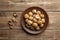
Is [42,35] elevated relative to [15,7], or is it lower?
lower

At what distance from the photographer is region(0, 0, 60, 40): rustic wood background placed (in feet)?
5.30

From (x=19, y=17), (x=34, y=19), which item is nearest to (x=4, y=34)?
(x=19, y=17)

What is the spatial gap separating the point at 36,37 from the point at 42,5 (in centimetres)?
34

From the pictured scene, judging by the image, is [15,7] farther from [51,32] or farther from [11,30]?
[51,32]

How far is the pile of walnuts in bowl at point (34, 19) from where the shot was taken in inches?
61.7

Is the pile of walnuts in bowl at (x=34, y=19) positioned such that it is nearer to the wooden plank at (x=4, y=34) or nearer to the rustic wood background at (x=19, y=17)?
the rustic wood background at (x=19, y=17)

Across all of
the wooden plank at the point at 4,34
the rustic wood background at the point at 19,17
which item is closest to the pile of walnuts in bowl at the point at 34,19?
the rustic wood background at the point at 19,17

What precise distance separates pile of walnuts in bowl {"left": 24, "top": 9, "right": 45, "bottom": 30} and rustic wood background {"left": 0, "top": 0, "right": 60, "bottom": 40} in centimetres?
8

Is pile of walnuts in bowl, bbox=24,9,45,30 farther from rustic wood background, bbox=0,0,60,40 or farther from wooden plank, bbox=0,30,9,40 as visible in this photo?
wooden plank, bbox=0,30,9,40

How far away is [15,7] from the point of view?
5.36 ft

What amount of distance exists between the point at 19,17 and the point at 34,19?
17cm

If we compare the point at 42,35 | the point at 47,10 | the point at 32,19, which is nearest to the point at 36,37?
the point at 42,35

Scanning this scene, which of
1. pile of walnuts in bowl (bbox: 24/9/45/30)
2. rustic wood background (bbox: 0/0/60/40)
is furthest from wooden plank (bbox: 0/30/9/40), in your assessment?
pile of walnuts in bowl (bbox: 24/9/45/30)

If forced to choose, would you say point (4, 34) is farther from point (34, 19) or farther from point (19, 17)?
point (34, 19)
